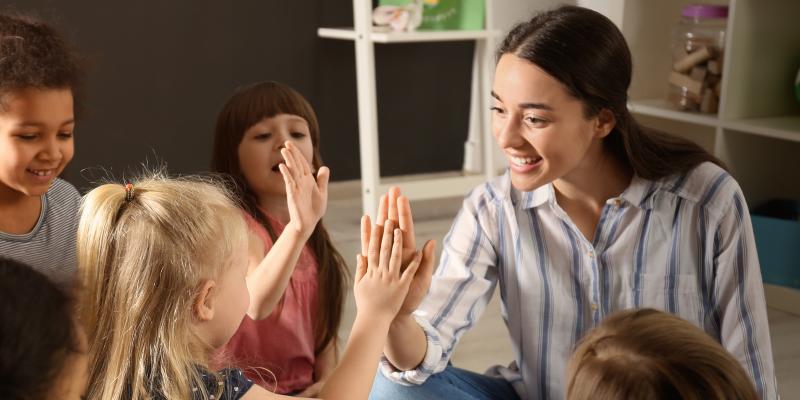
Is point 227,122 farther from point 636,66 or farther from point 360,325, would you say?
point 636,66

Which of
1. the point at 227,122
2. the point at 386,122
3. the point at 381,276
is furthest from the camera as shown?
the point at 386,122

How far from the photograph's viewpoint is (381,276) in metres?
1.30

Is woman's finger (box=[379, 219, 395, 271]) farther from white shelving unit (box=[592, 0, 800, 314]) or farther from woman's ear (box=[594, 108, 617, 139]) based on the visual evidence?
white shelving unit (box=[592, 0, 800, 314])

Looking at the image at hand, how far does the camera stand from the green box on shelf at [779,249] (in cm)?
267

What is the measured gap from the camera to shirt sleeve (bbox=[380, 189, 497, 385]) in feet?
4.81

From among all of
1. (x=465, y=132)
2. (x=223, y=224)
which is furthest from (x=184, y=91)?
(x=223, y=224)

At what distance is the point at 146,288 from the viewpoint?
117 centimetres

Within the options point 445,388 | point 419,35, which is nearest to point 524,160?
point 445,388

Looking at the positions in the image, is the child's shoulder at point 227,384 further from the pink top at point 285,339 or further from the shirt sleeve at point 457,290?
the pink top at point 285,339

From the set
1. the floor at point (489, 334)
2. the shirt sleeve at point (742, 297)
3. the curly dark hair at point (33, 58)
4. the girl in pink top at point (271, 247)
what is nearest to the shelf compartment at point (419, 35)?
the floor at point (489, 334)

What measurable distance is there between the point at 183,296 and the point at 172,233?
0.08 m

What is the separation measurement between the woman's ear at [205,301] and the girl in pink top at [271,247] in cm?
51

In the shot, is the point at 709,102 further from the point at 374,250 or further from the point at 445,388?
the point at 374,250

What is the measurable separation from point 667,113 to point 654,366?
1.98 m
